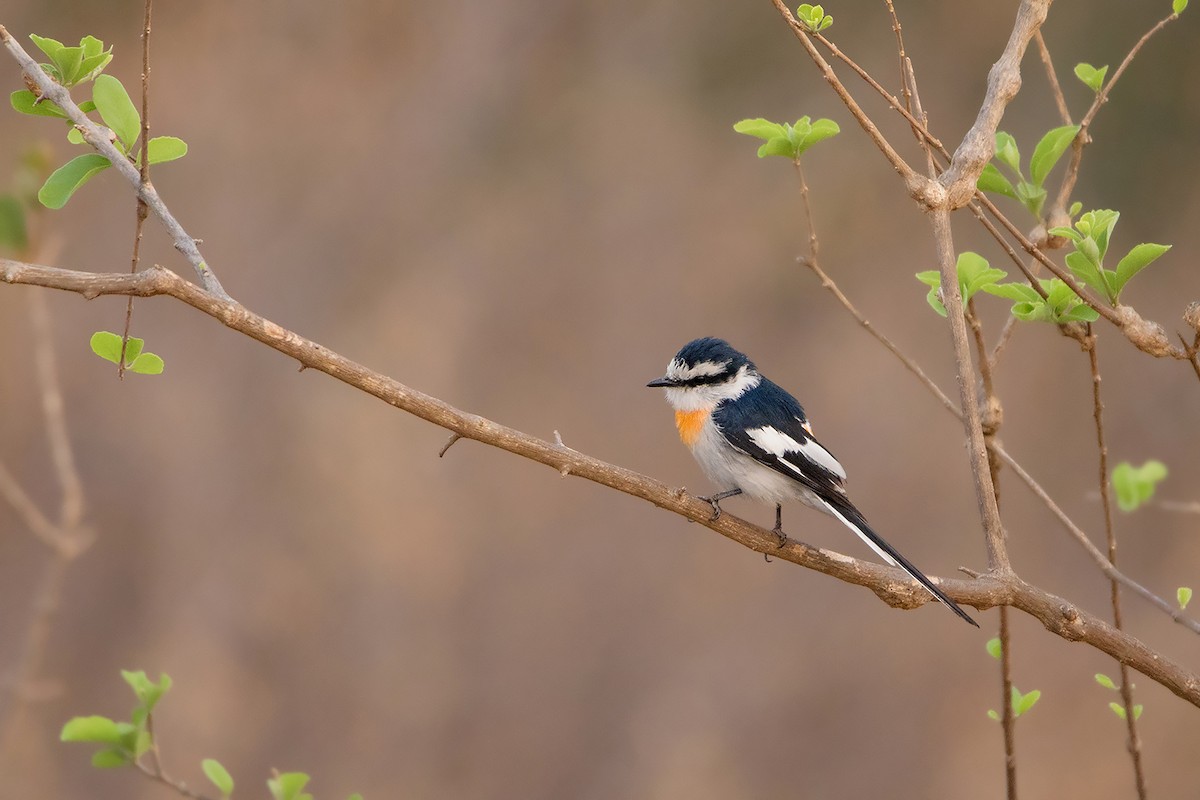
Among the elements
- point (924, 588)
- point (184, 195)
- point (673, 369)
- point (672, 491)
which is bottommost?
point (924, 588)

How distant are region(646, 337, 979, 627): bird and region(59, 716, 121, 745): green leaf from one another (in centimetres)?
160

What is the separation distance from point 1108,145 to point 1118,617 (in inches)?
161

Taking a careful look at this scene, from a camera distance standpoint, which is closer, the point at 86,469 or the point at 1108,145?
the point at 1108,145

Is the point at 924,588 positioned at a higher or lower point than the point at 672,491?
lower

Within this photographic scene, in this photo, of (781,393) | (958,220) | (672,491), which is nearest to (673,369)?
(781,393)

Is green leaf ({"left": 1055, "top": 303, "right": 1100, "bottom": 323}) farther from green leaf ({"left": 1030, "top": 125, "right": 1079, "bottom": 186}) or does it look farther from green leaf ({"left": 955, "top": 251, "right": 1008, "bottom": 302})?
green leaf ({"left": 1030, "top": 125, "right": 1079, "bottom": 186})

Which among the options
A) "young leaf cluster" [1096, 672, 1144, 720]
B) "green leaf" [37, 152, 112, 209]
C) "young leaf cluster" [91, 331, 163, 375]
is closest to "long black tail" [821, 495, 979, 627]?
"young leaf cluster" [1096, 672, 1144, 720]

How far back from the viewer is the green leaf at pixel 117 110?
1814 mm

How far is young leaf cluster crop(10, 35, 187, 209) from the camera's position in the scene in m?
1.82

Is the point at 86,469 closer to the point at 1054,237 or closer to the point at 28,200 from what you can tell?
the point at 28,200

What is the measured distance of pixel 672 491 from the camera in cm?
220

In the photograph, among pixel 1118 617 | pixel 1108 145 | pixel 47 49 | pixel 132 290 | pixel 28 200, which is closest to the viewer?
pixel 132 290

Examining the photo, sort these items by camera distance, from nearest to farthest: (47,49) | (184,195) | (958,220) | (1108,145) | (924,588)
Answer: (47,49) → (924,588) → (1108,145) → (958,220) → (184,195)

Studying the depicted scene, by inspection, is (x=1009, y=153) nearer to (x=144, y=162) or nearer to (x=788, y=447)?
(x=788, y=447)
